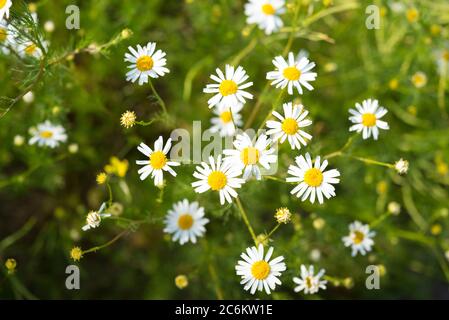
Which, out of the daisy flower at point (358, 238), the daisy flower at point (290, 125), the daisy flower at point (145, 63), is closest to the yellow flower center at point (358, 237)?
the daisy flower at point (358, 238)

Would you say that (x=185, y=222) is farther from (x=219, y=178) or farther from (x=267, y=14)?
(x=267, y=14)

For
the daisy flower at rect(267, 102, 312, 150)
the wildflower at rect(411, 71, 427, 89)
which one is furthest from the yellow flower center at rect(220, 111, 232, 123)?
the wildflower at rect(411, 71, 427, 89)

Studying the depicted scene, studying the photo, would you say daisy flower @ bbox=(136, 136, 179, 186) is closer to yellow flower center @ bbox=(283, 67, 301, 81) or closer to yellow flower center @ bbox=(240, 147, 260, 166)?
yellow flower center @ bbox=(240, 147, 260, 166)

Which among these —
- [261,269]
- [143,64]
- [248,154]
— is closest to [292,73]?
[248,154]

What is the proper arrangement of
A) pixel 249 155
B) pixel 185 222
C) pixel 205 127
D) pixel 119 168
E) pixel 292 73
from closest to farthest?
1. pixel 249 155
2. pixel 292 73
3. pixel 185 222
4. pixel 119 168
5. pixel 205 127

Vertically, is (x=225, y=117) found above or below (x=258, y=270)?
above

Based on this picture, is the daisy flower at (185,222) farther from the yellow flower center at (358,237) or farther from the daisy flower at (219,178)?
the yellow flower center at (358,237)

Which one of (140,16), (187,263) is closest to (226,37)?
(140,16)
